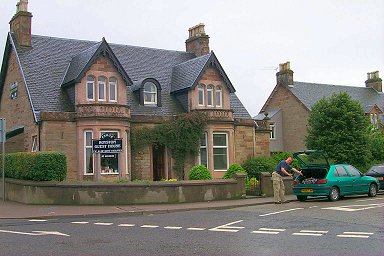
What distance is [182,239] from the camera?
10.8 meters

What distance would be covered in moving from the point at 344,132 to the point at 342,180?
45.7 ft

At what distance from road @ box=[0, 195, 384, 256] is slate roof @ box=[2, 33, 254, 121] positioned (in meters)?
13.4

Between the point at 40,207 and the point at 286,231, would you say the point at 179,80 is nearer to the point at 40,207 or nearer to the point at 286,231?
the point at 40,207

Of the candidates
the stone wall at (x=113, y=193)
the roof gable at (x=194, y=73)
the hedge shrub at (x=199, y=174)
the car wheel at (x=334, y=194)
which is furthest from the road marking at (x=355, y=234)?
the roof gable at (x=194, y=73)

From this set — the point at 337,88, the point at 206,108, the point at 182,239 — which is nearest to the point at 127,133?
the point at 206,108

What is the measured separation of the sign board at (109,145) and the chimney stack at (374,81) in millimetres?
47610

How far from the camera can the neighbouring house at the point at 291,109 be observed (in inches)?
1951

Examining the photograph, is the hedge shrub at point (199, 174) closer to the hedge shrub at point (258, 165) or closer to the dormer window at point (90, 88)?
the hedge shrub at point (258, 165)

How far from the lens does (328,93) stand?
2108 inches

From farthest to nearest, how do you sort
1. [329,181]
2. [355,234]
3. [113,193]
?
1. [329,181]
2. [113,193]
3. [355,234]

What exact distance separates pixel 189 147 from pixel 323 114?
11.1 meters

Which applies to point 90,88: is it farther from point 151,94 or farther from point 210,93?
point 210,93

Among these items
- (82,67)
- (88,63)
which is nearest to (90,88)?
(82,67)

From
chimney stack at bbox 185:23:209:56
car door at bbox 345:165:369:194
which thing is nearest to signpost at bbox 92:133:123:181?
car door at bbox 345:165:369:194
